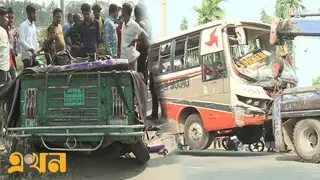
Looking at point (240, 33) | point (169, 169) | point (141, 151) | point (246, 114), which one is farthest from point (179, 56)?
point (141, 151)

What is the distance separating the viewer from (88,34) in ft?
24.2

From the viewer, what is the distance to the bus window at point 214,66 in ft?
30.1

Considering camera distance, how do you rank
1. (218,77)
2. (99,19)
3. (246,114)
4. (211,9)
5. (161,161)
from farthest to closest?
(211,9) → (218,77) → (246,114) → (99,19) → (161,161)

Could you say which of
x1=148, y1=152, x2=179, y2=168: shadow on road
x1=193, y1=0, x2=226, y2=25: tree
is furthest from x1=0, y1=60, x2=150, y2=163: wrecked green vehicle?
x1=193, y1=0, x2=226, y2=25: tree

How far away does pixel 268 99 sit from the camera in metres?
9.12

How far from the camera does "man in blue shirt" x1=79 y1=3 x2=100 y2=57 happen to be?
7328 millimetres

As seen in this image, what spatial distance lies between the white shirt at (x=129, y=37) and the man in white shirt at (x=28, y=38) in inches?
61.2

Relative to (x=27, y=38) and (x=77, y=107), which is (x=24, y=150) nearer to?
(x=77, y=107)

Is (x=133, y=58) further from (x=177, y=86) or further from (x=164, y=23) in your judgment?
(x=177, y=86)

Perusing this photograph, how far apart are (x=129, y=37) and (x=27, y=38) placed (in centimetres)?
183

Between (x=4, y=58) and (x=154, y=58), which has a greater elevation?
(x=154, y=58)

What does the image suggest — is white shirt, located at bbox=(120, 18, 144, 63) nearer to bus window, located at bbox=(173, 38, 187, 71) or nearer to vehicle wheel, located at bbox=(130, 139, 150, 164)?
vehicle wheel, located at bbox=(130, 139, 150, 164)

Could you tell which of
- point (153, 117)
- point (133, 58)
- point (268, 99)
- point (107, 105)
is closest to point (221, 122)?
→ point (268, 99)

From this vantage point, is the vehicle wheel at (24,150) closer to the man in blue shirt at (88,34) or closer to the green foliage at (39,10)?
the man in blue shirt at (88,34)
